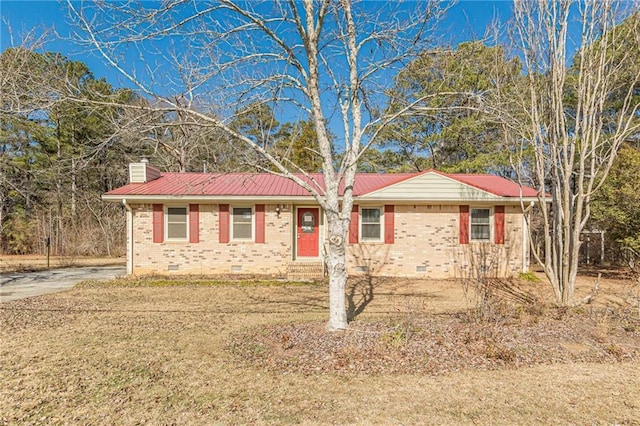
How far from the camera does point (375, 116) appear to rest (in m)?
6.22

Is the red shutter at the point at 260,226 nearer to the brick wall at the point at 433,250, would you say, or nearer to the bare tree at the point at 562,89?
the brick wall at the point at 433,250

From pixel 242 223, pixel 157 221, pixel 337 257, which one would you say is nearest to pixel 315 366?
pixel 337 257

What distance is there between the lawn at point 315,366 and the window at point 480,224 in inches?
183

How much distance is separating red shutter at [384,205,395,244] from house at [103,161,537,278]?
3cm

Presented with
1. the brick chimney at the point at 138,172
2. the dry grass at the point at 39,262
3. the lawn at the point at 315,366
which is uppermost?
the brick chimney at the point at 138,172

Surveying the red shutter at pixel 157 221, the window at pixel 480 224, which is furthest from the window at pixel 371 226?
the red shutter at pixel 157 221

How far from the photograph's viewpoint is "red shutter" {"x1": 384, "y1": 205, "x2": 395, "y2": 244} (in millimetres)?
11633

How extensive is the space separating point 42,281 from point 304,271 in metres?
8.55

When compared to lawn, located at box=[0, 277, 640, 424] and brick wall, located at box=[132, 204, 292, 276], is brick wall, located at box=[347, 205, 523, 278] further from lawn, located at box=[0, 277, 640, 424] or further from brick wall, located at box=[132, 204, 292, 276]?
lawn, located at box=[0, 277, 640, 424]

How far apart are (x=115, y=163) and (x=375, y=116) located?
23981 mm

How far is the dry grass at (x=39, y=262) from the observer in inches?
541

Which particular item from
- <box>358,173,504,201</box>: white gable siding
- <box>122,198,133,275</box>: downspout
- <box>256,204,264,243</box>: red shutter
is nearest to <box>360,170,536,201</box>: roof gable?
<box>358,173,504,201</box>: white gable siding

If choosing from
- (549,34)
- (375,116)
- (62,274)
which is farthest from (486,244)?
(62,274)

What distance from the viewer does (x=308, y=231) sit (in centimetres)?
1204
